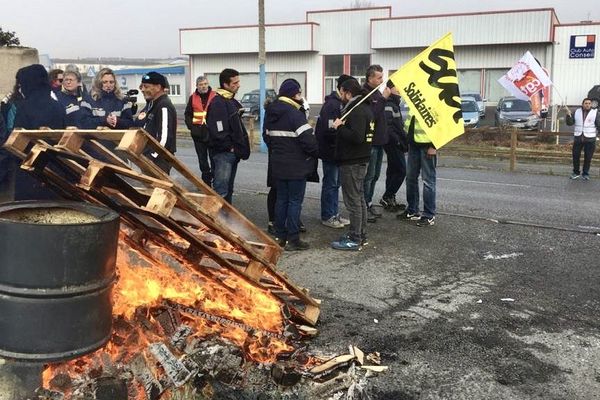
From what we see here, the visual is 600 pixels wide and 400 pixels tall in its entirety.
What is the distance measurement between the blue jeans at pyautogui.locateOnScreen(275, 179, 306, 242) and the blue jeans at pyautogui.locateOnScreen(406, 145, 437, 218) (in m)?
1.94

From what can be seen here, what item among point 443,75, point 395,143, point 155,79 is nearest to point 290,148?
point 155,79

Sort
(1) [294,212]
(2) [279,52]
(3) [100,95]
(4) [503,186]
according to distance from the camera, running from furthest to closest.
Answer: (2) [279,52], (4) [503,186], (3) [100,95], (1) [294,212]

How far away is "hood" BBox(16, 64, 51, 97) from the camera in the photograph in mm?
4809

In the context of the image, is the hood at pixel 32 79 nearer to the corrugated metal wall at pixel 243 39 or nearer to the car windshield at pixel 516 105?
the car windshield at pixel 516 105

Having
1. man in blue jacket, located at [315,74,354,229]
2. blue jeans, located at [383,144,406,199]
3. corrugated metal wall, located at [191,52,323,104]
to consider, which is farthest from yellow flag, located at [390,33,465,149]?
corrugated metal wall, located at [191,52,323,104]

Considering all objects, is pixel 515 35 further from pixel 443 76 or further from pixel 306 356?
pixel 306 356

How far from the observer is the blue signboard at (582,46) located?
110ft

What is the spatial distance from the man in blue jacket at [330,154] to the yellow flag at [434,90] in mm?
749


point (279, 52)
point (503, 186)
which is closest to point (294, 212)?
point (503, 186)

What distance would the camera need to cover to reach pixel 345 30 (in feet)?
131

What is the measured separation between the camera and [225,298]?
404 cm

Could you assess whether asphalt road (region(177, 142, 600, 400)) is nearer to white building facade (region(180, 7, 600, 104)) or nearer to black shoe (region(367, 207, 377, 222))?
black shoe (region(367, 207, 377, 222))

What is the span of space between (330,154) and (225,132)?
1.44 m

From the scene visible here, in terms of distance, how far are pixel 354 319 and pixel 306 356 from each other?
107 centimetres
